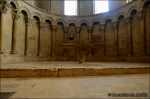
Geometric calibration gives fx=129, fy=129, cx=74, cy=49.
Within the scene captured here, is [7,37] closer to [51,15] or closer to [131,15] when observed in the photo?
[51,15]

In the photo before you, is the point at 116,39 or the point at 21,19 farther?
the point at 116,39

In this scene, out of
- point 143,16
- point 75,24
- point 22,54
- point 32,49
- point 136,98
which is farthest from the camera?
point 75,24

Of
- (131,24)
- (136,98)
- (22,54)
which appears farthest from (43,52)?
(136,98)

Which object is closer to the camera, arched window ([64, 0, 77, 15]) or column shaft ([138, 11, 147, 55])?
column shaft ([138, 11, 147, 55])

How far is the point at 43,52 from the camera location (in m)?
11.6

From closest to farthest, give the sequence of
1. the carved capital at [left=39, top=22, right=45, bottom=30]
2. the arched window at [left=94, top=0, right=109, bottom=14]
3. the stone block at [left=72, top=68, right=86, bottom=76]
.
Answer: the stone block at [left=72, top=68, right=86, bottom=76] → the carved capital at [left=39, top=22, right=45, bottom=30] → the arched window at [left=94, top=0, right=109, bottom=14]

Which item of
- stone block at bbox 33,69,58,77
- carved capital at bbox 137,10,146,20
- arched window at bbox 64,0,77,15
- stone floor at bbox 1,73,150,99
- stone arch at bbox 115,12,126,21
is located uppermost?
arched window at bbox 64,0,77,15

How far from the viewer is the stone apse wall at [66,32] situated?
28.0 ft

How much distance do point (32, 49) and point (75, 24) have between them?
4.88m

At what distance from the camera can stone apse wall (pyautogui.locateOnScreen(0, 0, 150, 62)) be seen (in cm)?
853

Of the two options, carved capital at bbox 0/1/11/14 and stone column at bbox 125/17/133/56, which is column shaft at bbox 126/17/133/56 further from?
carved capital at bbox 0/1/11/14

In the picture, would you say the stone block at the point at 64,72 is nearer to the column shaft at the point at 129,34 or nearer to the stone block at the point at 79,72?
the stone block at the point at 79,72

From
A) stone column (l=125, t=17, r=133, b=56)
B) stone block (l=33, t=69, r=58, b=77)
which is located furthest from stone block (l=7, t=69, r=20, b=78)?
stone column (l=125, t=17, r=133, b=56)

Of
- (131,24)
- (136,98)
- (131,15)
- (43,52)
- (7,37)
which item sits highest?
(131,15)
